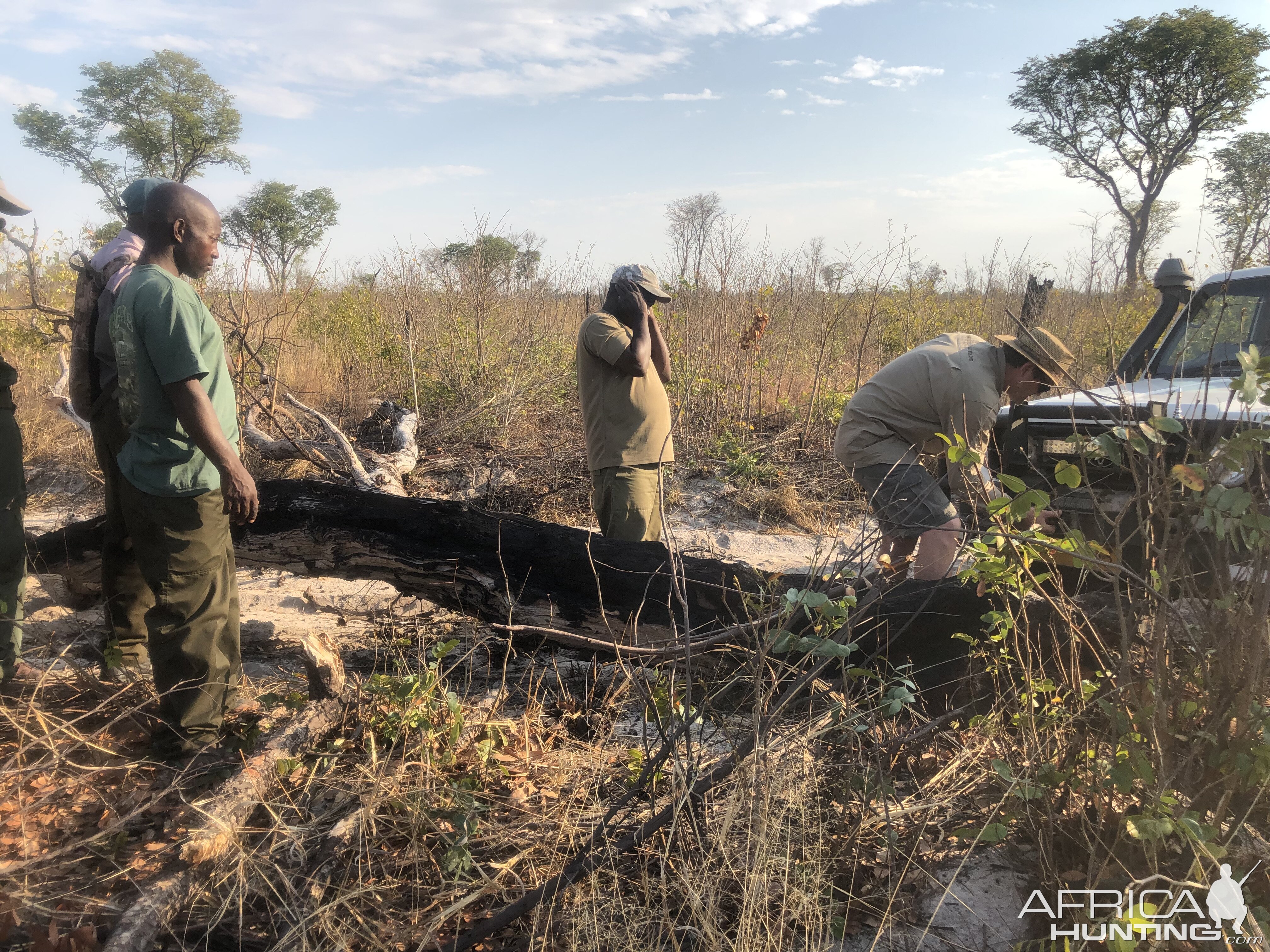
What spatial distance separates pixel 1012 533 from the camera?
1835mm

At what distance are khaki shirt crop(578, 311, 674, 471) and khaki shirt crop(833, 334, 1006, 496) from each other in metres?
0.97

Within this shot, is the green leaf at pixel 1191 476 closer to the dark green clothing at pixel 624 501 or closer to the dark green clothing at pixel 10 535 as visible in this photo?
the dark green clothing at pixel 624 501

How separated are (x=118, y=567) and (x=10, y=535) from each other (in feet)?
1.18

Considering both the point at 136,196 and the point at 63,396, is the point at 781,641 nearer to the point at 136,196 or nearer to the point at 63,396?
A: the point at 136,196

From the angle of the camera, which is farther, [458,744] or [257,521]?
[257,521]

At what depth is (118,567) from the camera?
295 centimetres

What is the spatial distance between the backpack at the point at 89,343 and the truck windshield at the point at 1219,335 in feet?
15.5

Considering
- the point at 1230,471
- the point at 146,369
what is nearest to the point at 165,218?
the point at 146,369

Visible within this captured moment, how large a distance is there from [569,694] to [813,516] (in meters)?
3.96

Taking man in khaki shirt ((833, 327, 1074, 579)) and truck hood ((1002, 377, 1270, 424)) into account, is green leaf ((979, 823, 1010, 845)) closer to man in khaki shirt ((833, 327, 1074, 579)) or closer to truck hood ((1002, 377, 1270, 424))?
man in khaki shirt ((833, 327, 1074, 579))

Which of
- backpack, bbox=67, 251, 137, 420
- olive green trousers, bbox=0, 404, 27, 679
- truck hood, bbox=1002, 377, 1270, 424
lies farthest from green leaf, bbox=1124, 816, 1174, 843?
olive green trousers, bbox=0, 404, 27, 679

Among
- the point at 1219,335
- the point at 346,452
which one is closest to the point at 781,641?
the point at 1219,335

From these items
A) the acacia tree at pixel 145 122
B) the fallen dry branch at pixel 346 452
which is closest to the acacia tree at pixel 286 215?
the acacia tree at pixel 145 122

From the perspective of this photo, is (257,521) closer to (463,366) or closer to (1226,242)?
(1226,242)
